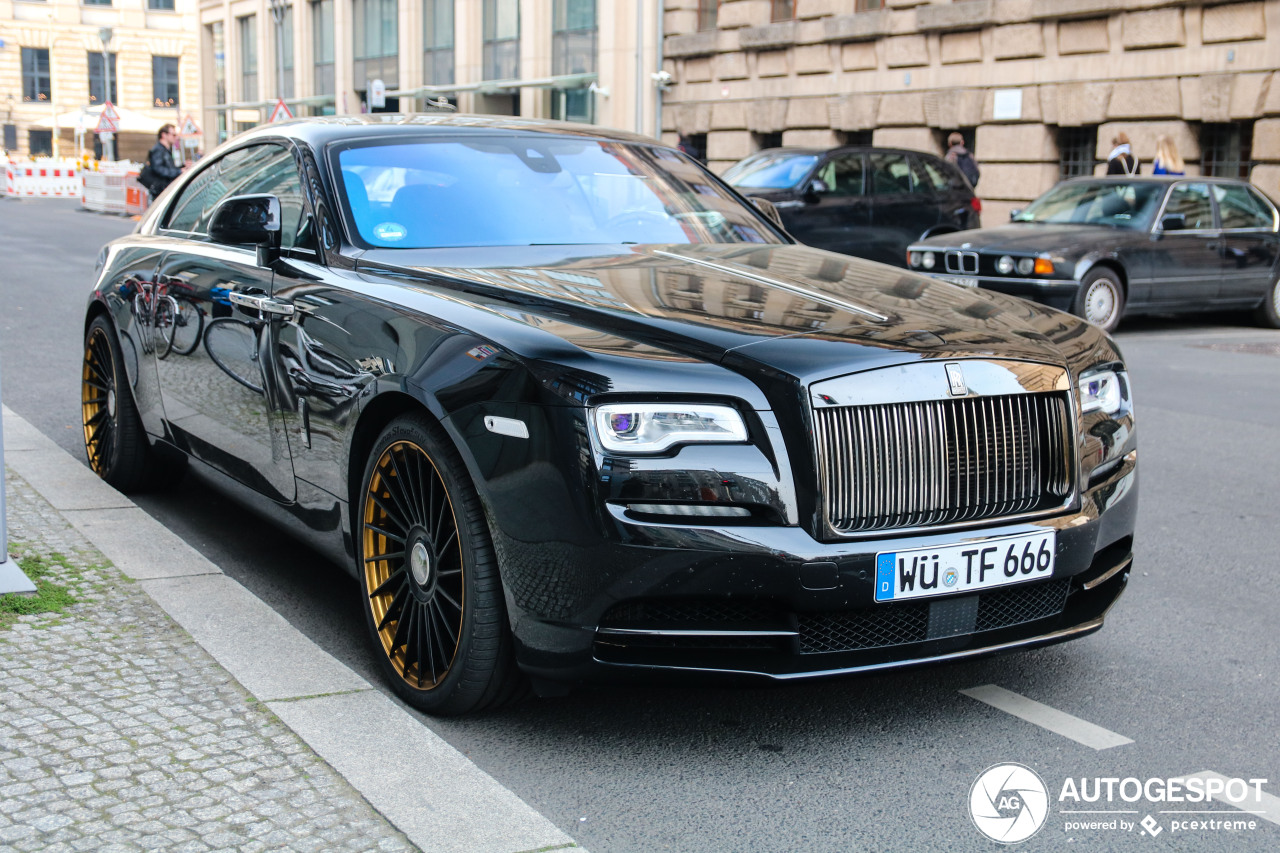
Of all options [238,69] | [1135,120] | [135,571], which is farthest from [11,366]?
[238,69]

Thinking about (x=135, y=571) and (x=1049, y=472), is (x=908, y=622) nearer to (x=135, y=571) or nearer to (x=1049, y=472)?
(x=1049, y=472)

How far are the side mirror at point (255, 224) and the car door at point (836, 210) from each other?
12.3m

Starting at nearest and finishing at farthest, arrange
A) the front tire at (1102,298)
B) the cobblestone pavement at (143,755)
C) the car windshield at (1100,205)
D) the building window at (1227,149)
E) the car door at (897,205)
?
the cobblestone pavement at (143,755), the front tire at (1102,298), the car windshield at (1100,205), the car door at (897,205), the building window at (1227,149)

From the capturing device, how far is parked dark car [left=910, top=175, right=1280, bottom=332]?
13.4 metres

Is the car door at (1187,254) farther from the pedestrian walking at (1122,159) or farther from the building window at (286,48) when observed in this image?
the building window at (286,48)

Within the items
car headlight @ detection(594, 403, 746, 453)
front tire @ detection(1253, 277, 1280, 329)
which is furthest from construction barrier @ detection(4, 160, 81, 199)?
car headlight @ detection(594, 403, 746, 453)

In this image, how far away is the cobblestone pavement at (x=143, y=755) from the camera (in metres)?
2.88

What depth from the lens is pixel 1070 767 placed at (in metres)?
3.46

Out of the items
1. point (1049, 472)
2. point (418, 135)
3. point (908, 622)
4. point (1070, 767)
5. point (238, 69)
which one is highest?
point (238, 69)

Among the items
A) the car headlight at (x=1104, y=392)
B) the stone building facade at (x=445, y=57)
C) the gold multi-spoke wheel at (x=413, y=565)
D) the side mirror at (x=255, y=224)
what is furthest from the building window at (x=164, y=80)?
the car headlight at (x=1104, y=392)

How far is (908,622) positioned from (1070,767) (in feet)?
1.80

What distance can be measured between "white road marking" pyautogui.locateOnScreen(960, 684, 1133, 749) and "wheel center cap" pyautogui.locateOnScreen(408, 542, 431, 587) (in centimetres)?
150

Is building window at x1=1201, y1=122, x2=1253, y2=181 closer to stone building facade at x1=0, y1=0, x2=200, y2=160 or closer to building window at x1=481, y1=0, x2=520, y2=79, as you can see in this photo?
building window at x1=481, y1=0, x2=520, y2=79

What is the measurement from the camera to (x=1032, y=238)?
13781mm
